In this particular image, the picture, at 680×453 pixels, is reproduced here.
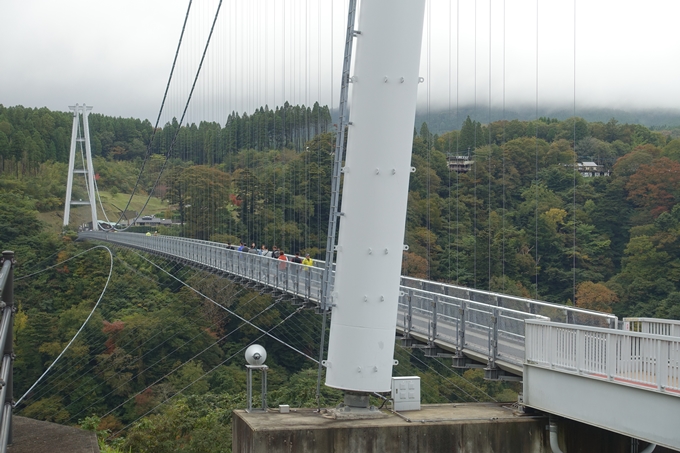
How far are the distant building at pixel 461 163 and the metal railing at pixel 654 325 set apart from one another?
77.6 ft

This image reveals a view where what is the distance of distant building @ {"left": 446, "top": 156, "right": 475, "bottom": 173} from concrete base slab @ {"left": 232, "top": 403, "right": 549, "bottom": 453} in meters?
25.4

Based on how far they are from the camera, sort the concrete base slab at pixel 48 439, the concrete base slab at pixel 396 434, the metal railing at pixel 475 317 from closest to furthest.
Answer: the concrete base slab at pixel 48 439 → the concrete base slab at pixel 396 434 → the metal railing at pixel 475 317

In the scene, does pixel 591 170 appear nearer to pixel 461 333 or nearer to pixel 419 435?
pixel 461 333

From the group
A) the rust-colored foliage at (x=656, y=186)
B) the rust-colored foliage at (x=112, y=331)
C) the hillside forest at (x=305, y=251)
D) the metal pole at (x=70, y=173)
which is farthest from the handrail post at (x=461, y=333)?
the metal pole at (x=70, y=173)

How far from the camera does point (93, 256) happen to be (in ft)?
201

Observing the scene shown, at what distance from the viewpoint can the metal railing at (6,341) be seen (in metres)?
3.22

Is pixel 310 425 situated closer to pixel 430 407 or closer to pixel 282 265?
pixel 430 407

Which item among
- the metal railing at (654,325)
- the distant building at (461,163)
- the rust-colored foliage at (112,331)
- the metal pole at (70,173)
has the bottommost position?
the rust-colored foliage at (112,331)

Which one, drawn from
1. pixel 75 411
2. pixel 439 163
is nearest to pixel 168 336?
pixel 75 411

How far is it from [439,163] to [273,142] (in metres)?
14.1

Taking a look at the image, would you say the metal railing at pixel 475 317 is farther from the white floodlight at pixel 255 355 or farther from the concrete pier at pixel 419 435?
the white floodlight at pixel 255 355

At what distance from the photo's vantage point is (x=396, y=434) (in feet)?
28.1

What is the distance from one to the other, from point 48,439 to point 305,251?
2836 centimetres

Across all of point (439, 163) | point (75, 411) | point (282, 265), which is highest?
point (439, 163)
